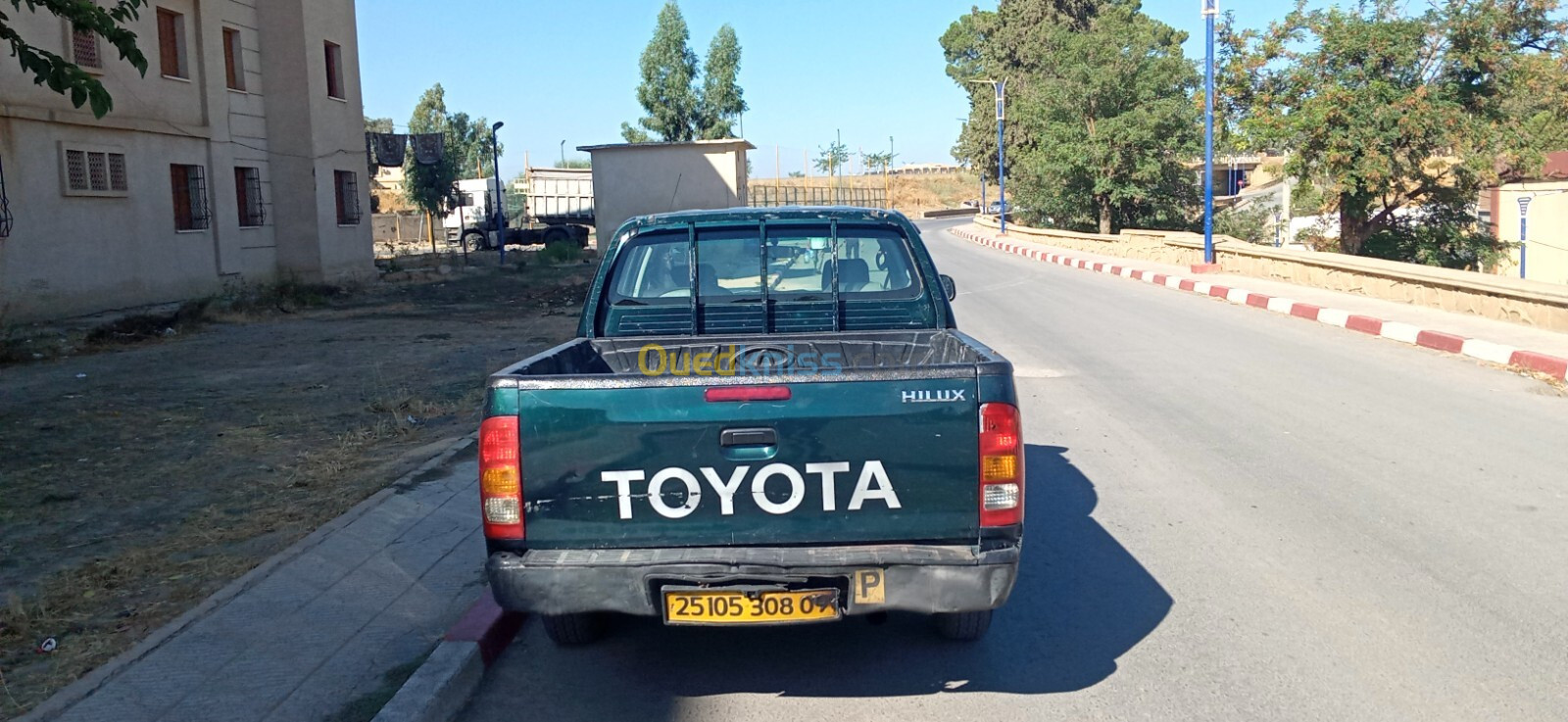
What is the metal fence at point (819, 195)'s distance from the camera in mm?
72750

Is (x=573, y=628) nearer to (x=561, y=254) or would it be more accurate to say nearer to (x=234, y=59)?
(x=234, y=59)

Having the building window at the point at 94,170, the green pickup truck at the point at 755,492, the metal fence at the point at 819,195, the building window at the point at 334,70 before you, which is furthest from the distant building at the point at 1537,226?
the metal fence at the point at 819,195

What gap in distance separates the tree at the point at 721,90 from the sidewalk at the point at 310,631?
48249 mm

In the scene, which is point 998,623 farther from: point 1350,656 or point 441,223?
point 441,223

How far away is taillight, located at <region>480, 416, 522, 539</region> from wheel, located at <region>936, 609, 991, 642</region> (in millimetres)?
1595

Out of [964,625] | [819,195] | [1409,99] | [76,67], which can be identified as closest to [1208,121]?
[1409,99]

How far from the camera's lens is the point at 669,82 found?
52438 mm

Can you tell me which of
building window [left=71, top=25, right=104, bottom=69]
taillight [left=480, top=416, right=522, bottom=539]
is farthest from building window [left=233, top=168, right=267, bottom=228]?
taillight [left=480, top=416, right=522, bottom=539]

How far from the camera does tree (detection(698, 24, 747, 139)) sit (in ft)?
173

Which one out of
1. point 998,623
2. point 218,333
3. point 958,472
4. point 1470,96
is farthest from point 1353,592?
point 1470,96

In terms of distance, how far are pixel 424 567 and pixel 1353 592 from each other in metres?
3.99

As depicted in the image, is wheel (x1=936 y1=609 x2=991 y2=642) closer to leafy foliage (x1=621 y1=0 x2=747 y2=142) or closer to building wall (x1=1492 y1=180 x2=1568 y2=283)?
building wall (x1=1492 y1=180 x2=1568 y2=283)

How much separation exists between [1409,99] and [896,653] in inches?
879

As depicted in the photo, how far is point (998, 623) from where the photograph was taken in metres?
4.56
